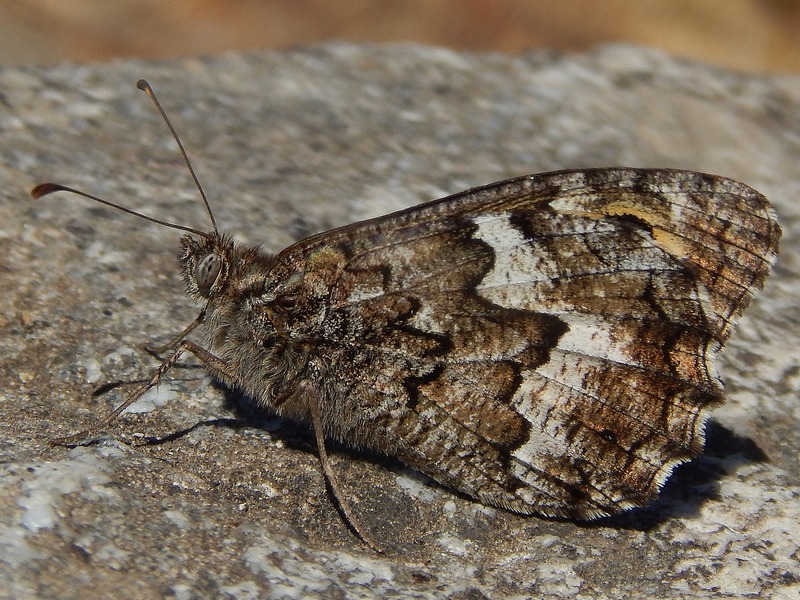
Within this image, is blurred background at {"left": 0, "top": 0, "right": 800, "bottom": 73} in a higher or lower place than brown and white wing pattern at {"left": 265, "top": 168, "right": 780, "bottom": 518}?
higher

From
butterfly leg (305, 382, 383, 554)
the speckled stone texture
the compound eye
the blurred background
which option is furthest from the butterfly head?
the blurred background

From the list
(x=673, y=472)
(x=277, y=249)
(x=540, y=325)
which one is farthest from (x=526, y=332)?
(x=277, y=249)

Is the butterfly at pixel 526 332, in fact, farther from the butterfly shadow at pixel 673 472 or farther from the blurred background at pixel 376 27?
the blurred background at pixel 376 27

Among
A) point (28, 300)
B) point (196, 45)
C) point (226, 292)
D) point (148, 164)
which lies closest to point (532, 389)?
point (226, 292)

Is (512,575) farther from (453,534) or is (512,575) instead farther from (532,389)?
(532,389)

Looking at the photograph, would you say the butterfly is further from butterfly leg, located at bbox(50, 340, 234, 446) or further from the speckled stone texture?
the speckled stone texture

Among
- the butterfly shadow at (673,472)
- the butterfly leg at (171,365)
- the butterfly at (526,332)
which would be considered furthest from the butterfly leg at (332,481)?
the butterfly leg at (171,365)
